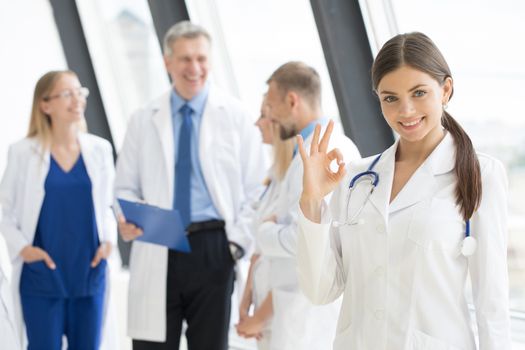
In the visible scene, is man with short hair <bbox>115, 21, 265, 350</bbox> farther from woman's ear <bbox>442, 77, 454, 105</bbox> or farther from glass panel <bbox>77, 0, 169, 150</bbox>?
glass panel <bbox>77, 0, 169, 150</bbox>

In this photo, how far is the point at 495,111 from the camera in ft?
10.4

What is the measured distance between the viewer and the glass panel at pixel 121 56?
522cm

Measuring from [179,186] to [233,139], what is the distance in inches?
12.5

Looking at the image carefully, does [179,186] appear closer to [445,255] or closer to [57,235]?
[57,235]

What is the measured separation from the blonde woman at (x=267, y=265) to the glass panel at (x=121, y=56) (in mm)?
2602

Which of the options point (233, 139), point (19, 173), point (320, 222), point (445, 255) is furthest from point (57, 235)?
point (445, 255)

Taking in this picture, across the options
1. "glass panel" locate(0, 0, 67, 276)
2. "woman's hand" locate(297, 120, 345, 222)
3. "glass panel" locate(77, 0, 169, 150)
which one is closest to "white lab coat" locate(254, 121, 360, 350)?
"woman's hand" locate(297, 120, 345, 222)

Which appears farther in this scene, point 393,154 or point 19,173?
point 19,173

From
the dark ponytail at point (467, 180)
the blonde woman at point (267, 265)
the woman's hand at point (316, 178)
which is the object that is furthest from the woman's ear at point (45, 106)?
the dark ponytail at point (467, 180)

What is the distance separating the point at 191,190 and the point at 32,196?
35.0 inches

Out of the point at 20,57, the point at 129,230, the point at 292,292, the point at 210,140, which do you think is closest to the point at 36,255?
the point at 129,230

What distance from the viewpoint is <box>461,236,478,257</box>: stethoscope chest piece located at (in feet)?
5.76

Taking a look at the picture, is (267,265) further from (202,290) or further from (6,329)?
(6,329)

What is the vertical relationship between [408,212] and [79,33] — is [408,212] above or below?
below
